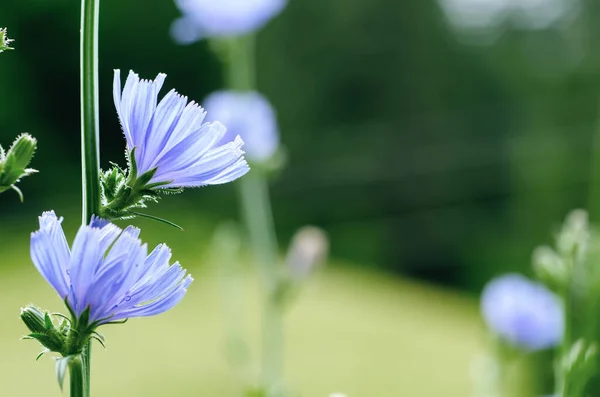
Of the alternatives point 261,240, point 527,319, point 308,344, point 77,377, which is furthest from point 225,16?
point 308,344

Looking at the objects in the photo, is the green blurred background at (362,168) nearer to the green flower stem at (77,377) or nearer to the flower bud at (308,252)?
the flower bud at (308,252)

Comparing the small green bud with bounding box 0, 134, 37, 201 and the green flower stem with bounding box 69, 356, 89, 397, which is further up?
the small green bud with bounding box 0, 134, 37, 201

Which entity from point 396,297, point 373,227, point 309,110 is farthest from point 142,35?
point 396,297

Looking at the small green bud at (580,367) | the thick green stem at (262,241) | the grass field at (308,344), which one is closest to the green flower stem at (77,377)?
the small green bud at (580,367)

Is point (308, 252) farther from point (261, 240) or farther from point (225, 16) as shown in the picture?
point (225, 16)

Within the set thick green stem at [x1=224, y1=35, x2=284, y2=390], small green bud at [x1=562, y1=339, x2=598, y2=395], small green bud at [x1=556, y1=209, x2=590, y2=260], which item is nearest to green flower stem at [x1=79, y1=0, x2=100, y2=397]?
small green bud at [x1=562, y1=339, x2=598, y2=395]

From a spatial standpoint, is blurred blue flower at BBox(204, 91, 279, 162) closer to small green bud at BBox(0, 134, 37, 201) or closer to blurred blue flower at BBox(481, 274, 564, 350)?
blurred blue flower at BBox(481, 274, 564, 350)

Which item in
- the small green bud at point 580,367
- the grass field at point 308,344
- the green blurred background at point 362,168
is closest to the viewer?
the small green bud at point 580,367
